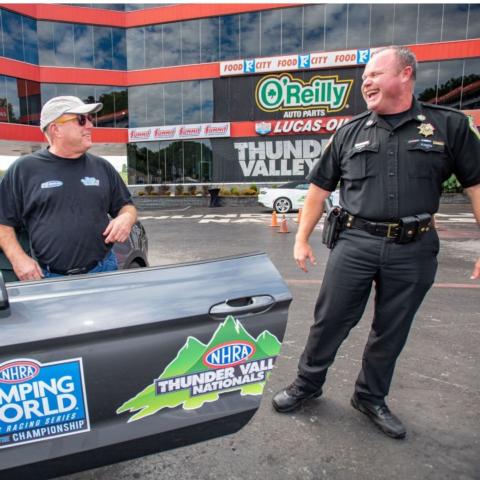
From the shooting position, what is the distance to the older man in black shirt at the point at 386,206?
2.17 m

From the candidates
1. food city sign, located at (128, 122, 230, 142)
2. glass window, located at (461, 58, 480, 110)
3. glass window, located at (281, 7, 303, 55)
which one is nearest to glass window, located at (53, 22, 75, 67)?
food city sign, located at (128, 122, 230, 142)

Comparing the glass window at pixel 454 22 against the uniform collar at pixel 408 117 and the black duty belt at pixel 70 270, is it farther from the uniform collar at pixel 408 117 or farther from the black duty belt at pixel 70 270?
the black duty belt at pixel 70 270

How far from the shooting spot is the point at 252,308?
61.7 inches

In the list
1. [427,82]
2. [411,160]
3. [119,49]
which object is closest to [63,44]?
[119,49]

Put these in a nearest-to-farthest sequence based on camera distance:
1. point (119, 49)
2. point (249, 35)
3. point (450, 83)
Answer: point (450, 83), point (249, 35), point (119, 49)

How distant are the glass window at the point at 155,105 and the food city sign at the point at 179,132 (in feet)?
1.86

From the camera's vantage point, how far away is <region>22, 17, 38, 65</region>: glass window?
2517 centimetres

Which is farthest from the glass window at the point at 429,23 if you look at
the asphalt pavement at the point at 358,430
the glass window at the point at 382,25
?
the asphalt pavement at the point at 358,430

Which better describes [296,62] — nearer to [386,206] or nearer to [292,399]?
[386,206]

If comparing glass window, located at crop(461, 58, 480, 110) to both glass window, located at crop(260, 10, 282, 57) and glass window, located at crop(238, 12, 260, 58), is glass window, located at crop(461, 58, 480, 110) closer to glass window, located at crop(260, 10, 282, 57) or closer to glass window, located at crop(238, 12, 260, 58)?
glass window, located at crop(260, 10, 282, 57)

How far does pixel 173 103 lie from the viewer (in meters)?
25.0

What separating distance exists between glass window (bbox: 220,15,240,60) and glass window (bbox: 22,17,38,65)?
1141 cm

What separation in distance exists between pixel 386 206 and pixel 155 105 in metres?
25.2

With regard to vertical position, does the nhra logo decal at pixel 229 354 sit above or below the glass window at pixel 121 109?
below
